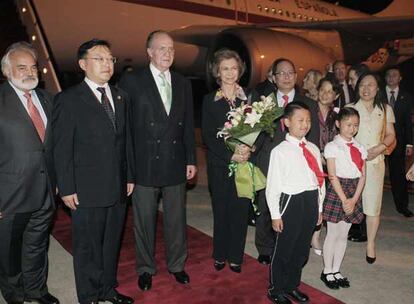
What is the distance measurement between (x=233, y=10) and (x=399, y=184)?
6.01 metres

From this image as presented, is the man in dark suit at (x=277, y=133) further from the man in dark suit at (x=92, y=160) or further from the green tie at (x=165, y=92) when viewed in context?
the man in dark suit at (x=92, y=160)

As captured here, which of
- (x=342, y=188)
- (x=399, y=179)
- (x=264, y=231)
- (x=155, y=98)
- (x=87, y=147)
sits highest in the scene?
(x=155, y=98)

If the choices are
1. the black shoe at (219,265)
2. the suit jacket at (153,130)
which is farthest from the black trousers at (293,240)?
the suit jacket at (153,130)

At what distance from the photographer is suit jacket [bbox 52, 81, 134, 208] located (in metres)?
2.54

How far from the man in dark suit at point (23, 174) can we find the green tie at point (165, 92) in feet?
2.41

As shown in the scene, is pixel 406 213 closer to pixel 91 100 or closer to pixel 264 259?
pixel 264 259

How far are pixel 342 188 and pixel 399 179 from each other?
2042 millimetres

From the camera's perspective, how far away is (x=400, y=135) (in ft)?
15.6

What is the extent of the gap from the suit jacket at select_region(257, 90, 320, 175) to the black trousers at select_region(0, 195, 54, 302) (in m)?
1.59

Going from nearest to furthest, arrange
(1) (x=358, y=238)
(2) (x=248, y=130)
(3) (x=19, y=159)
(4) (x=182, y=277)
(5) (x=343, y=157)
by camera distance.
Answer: (3) (x=19, y=159) → (2) (x=248, y=130) → (5) (x=343, y=157) → (4) (x=182, y=277) → (1) (x=358, y=238)

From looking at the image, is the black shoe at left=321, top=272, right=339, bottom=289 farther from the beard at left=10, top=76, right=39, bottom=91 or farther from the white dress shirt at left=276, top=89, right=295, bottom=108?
the beard at left=10, top=76, right=39, bottom=91

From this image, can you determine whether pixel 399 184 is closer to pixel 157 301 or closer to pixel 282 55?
pixel 157 301

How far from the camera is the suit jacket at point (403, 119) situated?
474cm

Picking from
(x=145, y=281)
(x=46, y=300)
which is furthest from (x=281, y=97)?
(x=46, y=300)
